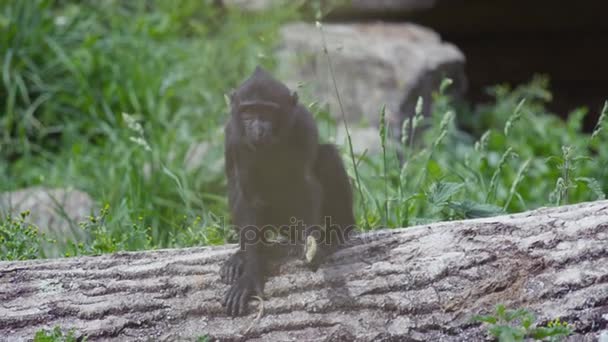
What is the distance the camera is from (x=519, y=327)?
312 cm

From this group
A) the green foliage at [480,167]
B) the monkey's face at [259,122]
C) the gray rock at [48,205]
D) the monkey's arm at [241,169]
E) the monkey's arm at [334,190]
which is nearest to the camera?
the monkey's face at [259,122]

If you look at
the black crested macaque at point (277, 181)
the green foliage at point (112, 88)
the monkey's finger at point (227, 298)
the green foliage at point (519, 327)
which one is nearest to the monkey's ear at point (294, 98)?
the black crested macaque at point (277, 181)

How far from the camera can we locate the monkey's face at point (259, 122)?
3.91 m

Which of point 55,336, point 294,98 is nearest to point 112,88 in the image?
point 294,98

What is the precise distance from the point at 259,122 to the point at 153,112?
378 cm

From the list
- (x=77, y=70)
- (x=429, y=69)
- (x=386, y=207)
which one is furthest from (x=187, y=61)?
(x=386, y=207)

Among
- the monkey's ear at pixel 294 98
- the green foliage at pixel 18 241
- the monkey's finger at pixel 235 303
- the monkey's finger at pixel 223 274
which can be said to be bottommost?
the monkey's finger at pixel 235 303

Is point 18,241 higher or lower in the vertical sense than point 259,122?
lower

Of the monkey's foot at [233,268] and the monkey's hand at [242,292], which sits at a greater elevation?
the monkey's foot at [233,268]

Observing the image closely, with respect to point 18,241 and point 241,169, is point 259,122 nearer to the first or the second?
point 241,169

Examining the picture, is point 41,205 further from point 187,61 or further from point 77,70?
point 187,61

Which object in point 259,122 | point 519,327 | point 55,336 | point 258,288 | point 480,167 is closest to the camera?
point 519,327

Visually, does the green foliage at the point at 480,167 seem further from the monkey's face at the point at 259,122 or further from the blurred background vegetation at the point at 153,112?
Answer: the monkey's face at the point at 259,122

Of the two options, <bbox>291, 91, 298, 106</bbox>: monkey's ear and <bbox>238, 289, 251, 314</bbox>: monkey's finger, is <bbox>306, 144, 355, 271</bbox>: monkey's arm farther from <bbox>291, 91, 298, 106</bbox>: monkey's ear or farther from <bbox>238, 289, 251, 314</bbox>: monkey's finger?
<bbox>238, 289, 251, 314</bbox>: monkey's finger
